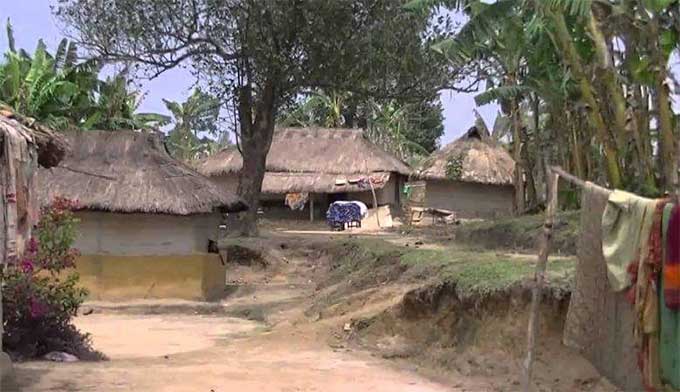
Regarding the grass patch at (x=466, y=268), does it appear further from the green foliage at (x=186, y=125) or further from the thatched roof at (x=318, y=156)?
the green foliage at (x=186, y=125)

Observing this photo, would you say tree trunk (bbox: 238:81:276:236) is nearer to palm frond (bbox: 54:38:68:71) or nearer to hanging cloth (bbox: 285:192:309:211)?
palm frond (bbox: 54:38:68:71)

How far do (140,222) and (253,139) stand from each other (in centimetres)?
572

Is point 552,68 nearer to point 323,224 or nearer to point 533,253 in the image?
point 533,253

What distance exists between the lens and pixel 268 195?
115ft

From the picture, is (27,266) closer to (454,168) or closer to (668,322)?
(668,322)

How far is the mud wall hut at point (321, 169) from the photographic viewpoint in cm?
3394

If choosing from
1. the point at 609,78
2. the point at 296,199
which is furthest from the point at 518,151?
the point at 296,199

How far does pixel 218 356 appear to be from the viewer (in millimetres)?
11242

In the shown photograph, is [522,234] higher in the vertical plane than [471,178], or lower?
lower

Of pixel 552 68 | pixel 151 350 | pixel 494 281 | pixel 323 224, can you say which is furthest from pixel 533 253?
pixel 323 224

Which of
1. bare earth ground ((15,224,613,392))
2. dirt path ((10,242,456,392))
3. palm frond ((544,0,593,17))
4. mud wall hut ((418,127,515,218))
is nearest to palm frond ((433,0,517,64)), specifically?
palm frond ((544,0,593,17))

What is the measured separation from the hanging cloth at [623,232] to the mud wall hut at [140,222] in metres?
12.8

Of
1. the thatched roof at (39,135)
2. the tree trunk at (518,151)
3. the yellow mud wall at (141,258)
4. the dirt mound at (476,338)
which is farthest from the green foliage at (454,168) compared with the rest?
the thatched roof at (39,135)

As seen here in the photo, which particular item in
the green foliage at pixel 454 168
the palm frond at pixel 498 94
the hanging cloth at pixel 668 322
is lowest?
the hanging cloth at pixel 668 322
